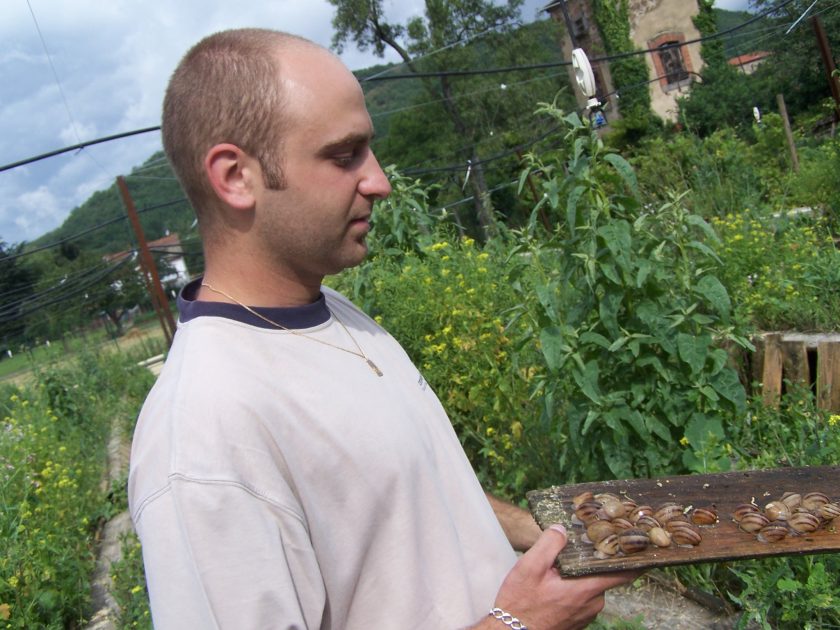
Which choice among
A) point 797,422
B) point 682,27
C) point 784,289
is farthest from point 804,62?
point 797,422

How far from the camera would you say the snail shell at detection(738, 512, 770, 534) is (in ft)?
4.97

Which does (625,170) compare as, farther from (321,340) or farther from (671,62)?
(671,62)

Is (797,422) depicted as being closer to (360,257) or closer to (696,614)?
(696,614)

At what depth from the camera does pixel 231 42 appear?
4.83 ft

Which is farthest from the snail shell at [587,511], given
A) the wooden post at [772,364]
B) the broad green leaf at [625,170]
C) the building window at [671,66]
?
the building window at [671,66]

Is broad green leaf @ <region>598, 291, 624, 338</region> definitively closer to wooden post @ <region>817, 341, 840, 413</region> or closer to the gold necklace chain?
wooden post @ <region>817, 341, 840, 413</region>

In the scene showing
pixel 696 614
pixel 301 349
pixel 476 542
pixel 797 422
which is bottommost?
pixel 696 614

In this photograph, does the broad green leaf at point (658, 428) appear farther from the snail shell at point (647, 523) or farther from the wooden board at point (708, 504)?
the snail shell at point (647, 523)

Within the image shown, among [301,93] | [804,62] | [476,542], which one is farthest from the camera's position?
[804,62]

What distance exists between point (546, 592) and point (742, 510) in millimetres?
498

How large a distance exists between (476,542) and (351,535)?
0.36m

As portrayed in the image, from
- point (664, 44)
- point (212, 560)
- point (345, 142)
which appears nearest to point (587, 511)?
point (212, 560)

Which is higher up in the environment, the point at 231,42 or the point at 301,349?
the point at 231,42

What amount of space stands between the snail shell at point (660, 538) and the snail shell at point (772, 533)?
0.60ft
